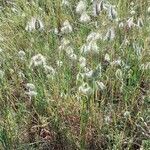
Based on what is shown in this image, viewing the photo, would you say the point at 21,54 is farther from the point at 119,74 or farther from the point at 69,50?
the point at 119,74

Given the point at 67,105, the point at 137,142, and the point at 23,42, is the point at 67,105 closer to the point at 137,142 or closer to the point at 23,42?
the point at 137,142

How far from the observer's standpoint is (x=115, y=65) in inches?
86.8

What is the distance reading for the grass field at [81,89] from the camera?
199 cm

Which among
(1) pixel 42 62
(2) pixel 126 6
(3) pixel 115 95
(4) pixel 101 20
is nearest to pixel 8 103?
(1) pixel 42 62

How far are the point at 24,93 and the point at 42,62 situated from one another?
10.6 inches

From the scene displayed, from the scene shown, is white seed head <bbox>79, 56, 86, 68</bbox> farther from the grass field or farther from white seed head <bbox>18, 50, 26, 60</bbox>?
white seed head <bbox>18, 50, 26, 60</bbox>

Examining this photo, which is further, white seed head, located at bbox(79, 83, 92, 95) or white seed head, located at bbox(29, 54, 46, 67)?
white seed head, located at bbox(29, 54, 46, 67)

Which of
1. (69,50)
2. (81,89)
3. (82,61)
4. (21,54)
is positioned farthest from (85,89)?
(21,54)

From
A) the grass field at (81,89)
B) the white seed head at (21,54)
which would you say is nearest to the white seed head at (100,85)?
the grass field at (81,89)

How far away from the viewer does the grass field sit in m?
1.99

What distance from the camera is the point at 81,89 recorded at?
76.5 inches

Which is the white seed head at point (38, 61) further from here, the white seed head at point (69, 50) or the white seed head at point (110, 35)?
the white seed head at point (110, 35)

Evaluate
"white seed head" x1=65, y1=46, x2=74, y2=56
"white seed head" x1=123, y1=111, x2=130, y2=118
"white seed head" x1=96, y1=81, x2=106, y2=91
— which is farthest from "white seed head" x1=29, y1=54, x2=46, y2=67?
"white seed head" x1=123, y1=111, x2=130, y2=118

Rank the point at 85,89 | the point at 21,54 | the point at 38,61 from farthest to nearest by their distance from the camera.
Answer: the point at 21,54, the point at 38,61, the point at 85,89
